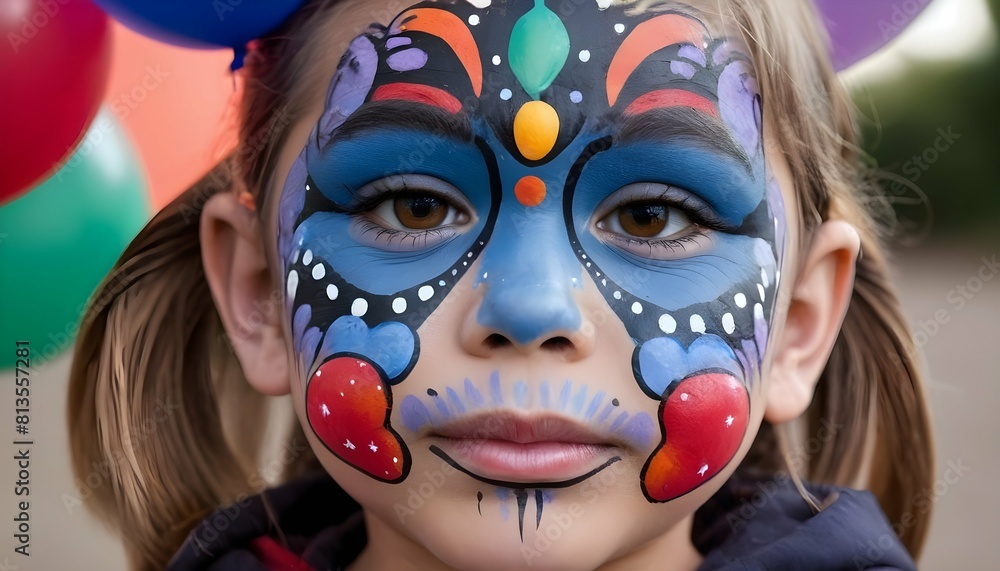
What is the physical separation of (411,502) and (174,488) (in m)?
0.87

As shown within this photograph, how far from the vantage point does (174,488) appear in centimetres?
217

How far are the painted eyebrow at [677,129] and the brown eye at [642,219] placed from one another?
0.12 m

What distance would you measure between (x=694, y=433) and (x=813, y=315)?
46 centimetres

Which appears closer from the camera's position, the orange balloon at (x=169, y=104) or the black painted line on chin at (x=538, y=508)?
the black painted line on chin at (x=538, y=508)

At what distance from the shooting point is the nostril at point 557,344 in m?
1.43

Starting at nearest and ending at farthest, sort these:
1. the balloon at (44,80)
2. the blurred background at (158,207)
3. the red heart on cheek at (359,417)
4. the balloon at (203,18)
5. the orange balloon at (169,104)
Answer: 1. the red heart on cheek at (359,417)
2. the balloon at (203,18)
3. the balloon at (44,80)
4. the blurred background at (158,207)
5. the orange balloon at (169,104)

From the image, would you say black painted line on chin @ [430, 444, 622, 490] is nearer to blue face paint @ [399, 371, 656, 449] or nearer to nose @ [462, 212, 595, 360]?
blue face paint @ [399, 371, 656, 449]

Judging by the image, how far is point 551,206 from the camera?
4.84 feet

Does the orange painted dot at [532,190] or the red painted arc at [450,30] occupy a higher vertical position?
the red painted arc at [450,30]

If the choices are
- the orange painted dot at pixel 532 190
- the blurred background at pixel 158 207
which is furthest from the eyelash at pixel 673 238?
the blurred background at pixel 158 207

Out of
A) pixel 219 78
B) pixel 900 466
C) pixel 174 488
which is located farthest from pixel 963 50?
pixel 174 488

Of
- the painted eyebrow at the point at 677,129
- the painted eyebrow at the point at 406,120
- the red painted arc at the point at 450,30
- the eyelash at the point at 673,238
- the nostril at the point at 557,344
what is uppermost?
the red painted arc at the point at 450,30

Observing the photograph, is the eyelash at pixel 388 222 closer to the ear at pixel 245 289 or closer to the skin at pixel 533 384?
the skin at pixel 533 384

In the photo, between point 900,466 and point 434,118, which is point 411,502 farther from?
point 900,466
